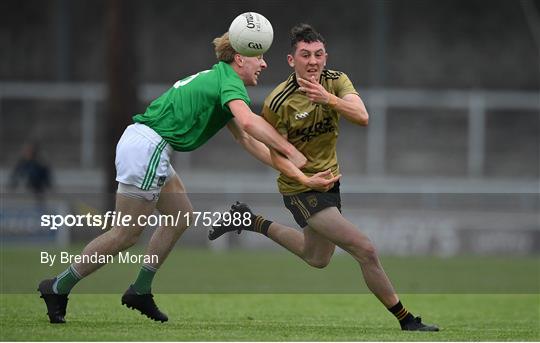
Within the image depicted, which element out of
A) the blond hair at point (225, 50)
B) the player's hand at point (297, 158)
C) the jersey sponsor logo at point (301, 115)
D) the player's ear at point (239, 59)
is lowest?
the player's hand at point (297, 158)

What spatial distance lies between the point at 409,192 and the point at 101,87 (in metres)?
10.2

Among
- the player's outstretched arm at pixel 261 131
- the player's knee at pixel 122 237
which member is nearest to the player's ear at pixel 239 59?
the player's outstretched arm at pixel 261 131

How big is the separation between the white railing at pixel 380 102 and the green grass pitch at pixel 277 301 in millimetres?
7214

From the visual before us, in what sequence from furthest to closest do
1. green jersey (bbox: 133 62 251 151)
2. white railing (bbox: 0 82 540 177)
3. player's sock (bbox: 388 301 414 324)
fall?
white railing (bbox: 0 82 540 177) → player's sock (bbox: 388 301 414 324) → green jersey (bbox: 133 62 251 151)

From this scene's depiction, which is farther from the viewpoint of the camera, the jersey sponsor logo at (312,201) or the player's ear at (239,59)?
the jersey sponsor logo at (312,201)

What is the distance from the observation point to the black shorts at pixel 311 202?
9641 mm

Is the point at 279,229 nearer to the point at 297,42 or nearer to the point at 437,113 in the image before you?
the point at 297,42

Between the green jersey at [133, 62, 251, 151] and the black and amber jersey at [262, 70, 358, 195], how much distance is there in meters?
0.46

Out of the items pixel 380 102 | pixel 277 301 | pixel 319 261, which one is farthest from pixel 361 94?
pixel 319 261

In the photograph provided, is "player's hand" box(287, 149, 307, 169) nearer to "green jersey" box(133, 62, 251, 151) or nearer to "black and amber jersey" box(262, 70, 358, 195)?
"black and amber jersey" box(262, 70, 358, 195)

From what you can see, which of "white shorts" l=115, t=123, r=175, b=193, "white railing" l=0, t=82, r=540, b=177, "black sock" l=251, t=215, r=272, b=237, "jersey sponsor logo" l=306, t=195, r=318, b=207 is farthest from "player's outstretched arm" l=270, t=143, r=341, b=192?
"white railing" l=0, t=82, r=540, b=177

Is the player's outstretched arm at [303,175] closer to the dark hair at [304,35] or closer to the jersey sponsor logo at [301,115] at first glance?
the jersey sponsor logo at [301,115]

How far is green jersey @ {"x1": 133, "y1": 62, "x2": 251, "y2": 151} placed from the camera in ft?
30.6

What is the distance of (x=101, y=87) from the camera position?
31000 mm
